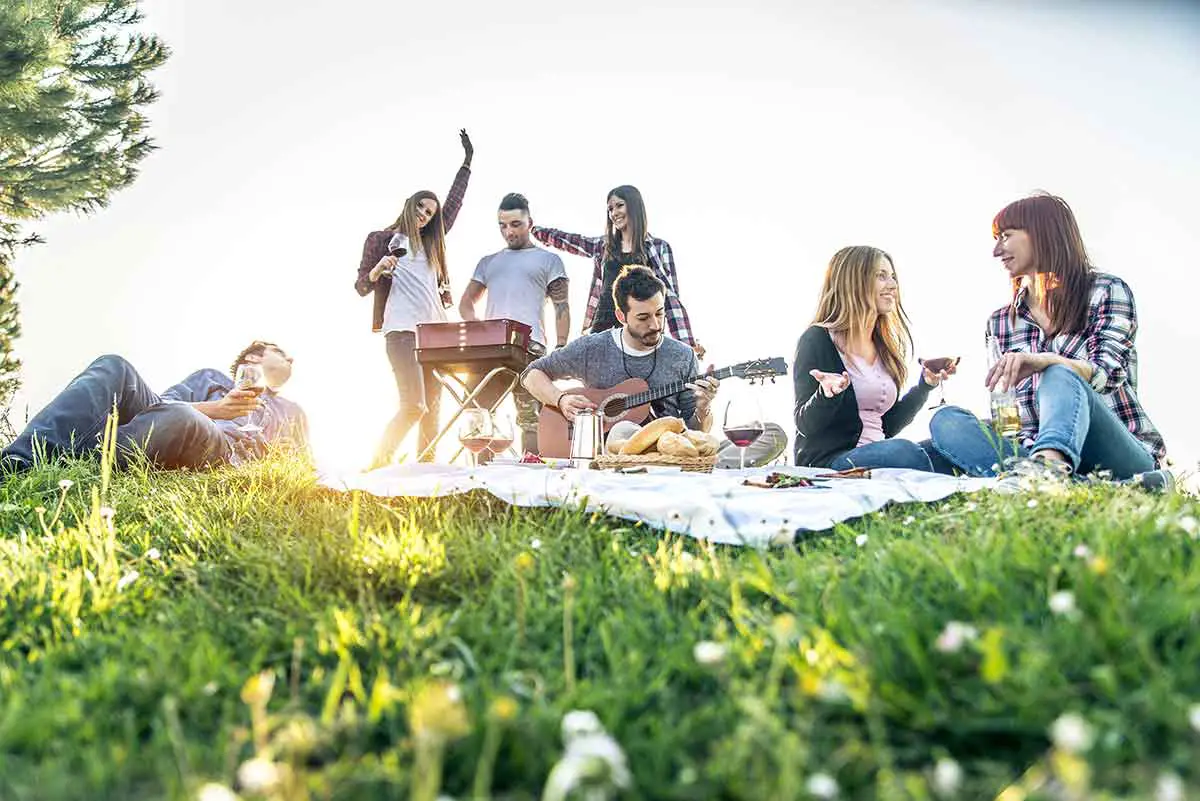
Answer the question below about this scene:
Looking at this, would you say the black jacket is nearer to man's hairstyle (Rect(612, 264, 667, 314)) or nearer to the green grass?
man's hairstyle (Rect(612, 264, 667, 314))

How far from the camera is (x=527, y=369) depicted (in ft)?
19.2

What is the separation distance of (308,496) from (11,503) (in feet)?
3.61

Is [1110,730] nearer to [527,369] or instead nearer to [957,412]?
[957,412]

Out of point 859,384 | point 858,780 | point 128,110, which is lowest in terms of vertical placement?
point 858,780

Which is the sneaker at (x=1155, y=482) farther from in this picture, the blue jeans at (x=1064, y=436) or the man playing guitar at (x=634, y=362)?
the man playing guitar at (x=634, y=362)

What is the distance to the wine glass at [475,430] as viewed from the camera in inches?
165

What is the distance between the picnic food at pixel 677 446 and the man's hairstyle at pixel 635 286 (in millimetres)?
1672

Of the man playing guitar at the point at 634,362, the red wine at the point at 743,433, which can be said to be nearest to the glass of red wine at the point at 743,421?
the red wine at the point at 743,433

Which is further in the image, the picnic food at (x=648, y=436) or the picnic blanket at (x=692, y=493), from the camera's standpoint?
the picnic food at (x=648, y=436)

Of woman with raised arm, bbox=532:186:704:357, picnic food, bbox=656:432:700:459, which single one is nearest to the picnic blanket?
picnic food, bbox=656:432:700:459

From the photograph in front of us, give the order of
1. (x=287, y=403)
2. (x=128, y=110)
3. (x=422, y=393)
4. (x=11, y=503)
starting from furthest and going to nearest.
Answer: (x=128, y=110) → (x=422, y=393) → (x=287, y=403) → (x=11, y=503)

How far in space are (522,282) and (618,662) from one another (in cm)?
499

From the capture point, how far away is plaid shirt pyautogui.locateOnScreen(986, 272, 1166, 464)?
3635 millimetres

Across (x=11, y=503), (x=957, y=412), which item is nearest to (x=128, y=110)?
(x=11, y=503)
